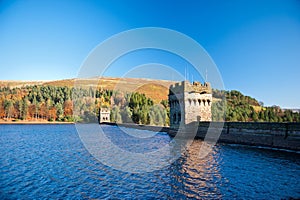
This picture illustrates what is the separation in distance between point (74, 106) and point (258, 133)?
325 ft

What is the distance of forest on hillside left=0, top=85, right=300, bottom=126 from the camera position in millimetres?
77738

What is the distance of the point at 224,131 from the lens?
31.9 metres

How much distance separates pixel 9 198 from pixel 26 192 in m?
0.89

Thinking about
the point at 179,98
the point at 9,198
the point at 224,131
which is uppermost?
the point at 179,98

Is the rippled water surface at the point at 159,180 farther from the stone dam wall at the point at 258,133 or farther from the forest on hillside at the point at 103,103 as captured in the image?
the forest on hillside at the point at 103,103

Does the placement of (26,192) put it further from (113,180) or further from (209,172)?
(209,172)

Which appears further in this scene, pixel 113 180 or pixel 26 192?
pixel 113 180

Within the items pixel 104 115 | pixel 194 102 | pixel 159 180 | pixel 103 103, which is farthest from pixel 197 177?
pixel 103 103

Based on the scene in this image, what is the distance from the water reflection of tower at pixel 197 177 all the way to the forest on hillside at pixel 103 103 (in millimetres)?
53261

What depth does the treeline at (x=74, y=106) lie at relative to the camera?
258 feet

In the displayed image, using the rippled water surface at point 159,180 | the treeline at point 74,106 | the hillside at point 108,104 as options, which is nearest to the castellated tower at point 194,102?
the rippled water surface at point 159,180

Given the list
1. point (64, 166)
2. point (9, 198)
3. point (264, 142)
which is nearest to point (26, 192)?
point (9, 198)

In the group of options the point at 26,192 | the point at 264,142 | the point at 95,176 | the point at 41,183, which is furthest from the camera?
the point at 264,142

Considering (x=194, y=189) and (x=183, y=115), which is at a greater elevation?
(x=183, y=115)
